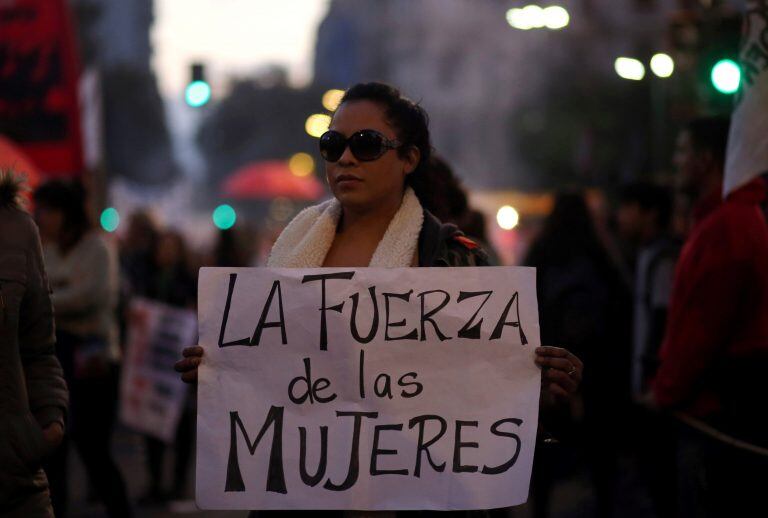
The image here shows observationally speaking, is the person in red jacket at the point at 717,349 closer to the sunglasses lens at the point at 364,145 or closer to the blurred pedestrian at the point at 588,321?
the sunglasses lens at the point at 364,145

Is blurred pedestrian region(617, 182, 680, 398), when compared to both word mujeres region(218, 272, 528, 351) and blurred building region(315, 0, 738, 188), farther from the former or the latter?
blurred building region(315, 0, 738, 188)

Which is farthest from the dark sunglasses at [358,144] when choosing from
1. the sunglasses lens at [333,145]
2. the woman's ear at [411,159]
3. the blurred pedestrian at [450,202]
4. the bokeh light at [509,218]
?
the bokeh light at [509,218]

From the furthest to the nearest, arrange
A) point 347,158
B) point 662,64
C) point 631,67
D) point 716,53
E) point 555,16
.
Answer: point 555,16
point 631,67
point 662,64
point 716,53
point 347,158

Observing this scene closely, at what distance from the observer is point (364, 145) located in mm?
4199

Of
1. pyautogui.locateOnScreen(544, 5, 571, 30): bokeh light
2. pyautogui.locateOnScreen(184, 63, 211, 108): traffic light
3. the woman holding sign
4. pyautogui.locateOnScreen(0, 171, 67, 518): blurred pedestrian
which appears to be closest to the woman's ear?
the woman holding sign

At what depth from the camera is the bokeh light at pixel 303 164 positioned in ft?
241

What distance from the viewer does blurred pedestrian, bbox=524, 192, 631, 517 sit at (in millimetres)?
8102

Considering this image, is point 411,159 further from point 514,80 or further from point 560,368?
point 514,80

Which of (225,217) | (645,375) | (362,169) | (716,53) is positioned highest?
(716,53)

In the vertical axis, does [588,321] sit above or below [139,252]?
below

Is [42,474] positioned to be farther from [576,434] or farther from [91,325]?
[576,434]

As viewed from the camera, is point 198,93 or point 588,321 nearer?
point 588,321

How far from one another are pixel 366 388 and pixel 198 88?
13484 millimetres

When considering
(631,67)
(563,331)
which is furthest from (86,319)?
(631,67)
